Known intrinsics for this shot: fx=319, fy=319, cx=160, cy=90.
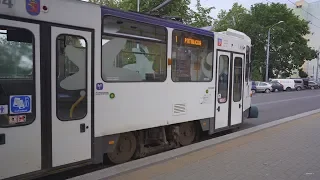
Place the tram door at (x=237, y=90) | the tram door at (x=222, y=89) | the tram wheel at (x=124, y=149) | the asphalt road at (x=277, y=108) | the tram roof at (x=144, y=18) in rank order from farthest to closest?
the asphalt road at (x=277, y=108)
the tram door at (x=237, y=90)
the tram door at (x=222, y=89)
the tram wheel at (x=124, y=149)
the tram roof at (x=144, y=18)

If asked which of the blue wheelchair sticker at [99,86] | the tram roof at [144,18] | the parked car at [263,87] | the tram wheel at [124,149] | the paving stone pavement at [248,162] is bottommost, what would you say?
the paving stone pavement at [248,162]

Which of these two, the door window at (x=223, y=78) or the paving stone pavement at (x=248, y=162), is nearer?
the paving stone pavement at (x=248, y=162)

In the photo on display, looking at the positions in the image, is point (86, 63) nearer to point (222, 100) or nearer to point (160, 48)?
point (160, 48)

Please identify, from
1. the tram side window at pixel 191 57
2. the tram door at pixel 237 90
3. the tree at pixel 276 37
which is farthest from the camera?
the tree at pixel 276 37

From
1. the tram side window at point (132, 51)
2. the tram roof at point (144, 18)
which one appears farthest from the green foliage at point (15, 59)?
the tram roof at point (144, 18)

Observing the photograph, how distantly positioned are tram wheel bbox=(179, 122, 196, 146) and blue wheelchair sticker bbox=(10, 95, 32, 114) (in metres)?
3.84

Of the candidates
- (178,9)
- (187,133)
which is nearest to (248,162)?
(187,133)

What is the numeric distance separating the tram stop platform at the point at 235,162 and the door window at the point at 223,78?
106 cm

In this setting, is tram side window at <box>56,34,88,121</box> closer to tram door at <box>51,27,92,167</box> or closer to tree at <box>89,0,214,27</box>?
tram door at <box>51,27,92,167</box>

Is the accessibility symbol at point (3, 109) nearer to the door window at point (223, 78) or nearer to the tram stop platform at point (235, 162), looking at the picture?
the tram stop platform at point (235, 162)

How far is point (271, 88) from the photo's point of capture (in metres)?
40.5

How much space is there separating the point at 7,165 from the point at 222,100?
5669mm

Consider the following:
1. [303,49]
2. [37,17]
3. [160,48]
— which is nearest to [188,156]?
[160,48]

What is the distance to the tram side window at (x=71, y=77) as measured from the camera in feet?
15.3
